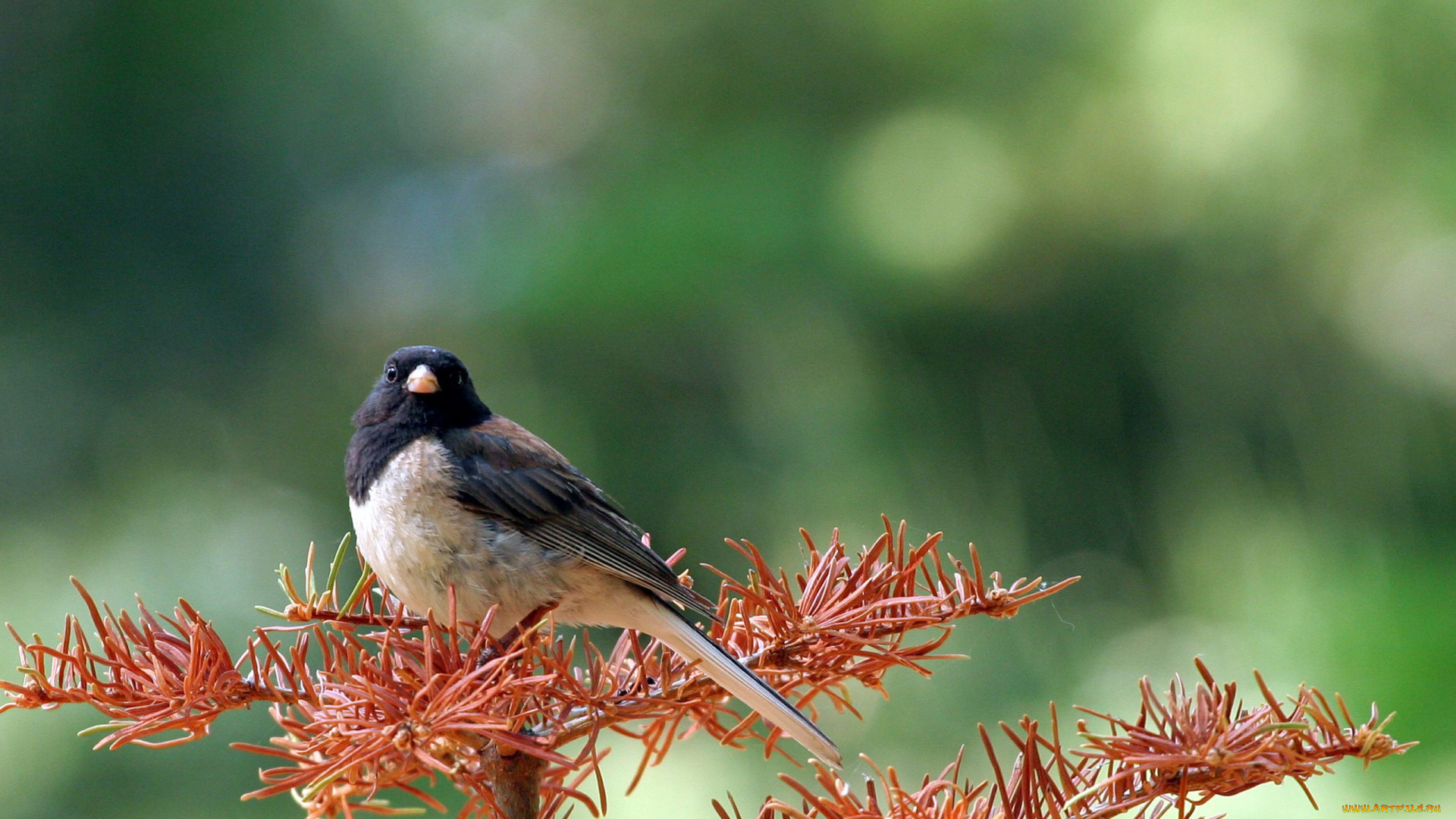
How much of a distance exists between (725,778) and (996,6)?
2184mm

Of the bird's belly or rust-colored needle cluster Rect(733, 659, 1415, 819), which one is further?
the bird's belly

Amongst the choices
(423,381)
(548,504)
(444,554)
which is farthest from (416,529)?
(423,381)

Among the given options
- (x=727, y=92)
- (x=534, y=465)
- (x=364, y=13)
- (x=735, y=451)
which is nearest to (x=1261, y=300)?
(x=735, y=451)

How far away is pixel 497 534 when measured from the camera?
135 cm

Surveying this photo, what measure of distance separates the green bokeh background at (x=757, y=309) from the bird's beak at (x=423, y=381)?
52.6 inches

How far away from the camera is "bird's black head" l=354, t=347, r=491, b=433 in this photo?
155 centimetres

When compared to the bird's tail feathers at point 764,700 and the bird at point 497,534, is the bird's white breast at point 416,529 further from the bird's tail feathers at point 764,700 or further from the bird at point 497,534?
the bird's tail feathers at point 764,700

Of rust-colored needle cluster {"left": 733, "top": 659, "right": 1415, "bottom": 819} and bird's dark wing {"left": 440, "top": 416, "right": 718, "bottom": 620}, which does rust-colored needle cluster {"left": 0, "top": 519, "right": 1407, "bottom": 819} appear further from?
bird's dark wing {"left": 440, "top": 416, "right": 718, "bottom": 620}

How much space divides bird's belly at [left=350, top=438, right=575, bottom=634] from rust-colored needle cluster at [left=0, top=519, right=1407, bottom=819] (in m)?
0.22

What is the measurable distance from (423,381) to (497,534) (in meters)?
0.30

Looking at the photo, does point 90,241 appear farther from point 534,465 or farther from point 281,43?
point 534,465

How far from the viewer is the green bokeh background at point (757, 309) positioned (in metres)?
2.88

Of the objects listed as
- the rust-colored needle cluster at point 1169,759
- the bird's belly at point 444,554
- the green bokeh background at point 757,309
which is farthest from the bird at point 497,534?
the green bokeh background at point 757,309

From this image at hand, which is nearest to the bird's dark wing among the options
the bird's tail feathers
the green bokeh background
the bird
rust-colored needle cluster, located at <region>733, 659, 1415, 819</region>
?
the bird
